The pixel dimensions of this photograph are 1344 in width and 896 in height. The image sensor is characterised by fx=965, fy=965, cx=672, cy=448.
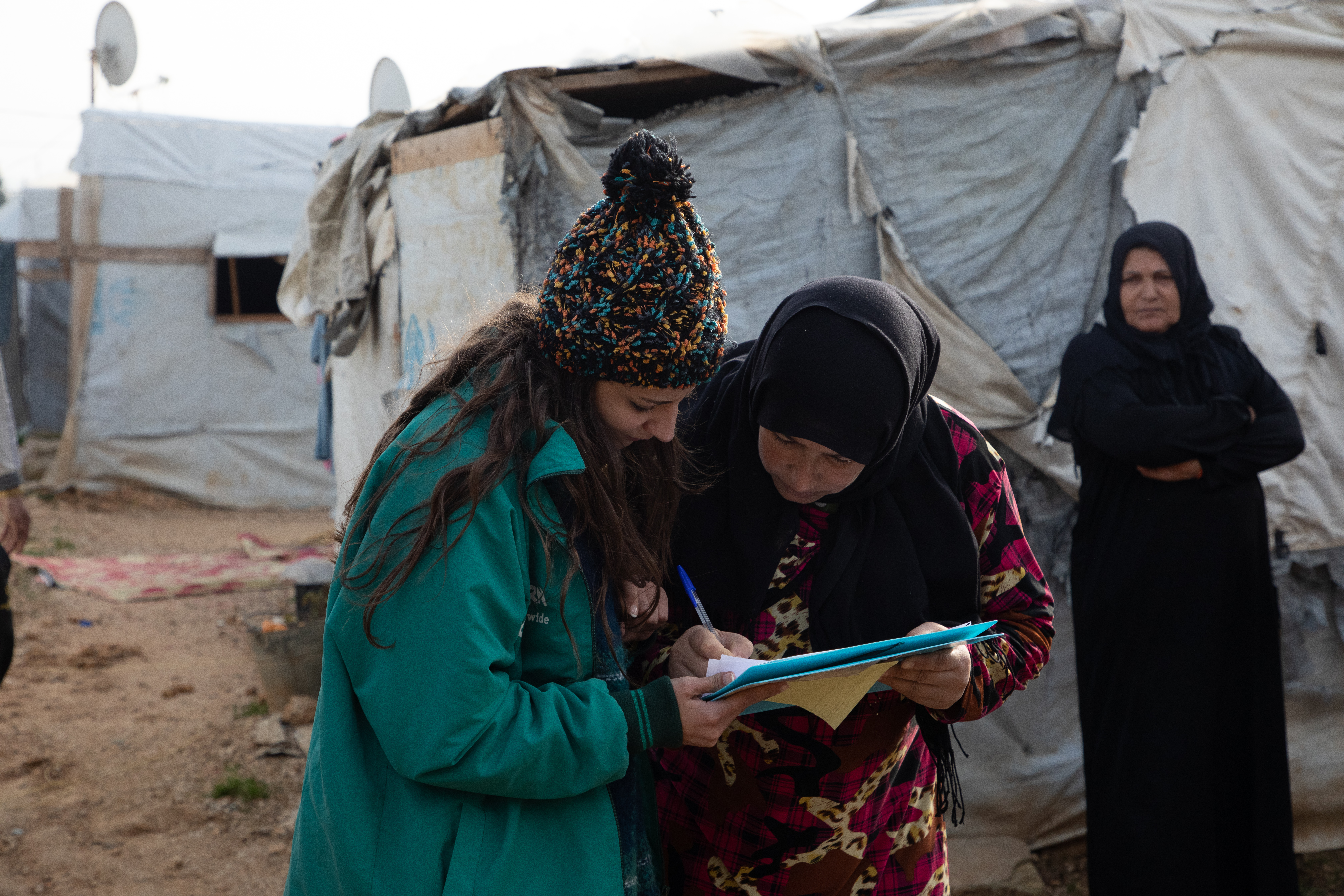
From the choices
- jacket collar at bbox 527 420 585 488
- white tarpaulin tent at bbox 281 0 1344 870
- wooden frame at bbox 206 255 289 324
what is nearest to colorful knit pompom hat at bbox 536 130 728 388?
jacket collar at bbox 527 420 585 488

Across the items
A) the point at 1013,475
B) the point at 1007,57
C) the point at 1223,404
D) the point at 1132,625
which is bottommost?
the point at 1132,625

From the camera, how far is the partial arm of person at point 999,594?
5.37 ft

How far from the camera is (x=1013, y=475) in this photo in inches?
149

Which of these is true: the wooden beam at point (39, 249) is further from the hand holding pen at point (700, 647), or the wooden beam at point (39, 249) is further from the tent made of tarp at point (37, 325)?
the hand holding pen at point (700, 647)

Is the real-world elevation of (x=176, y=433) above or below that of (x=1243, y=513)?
below

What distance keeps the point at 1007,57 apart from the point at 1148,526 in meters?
1.88

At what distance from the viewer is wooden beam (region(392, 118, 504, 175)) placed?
367 centimetres

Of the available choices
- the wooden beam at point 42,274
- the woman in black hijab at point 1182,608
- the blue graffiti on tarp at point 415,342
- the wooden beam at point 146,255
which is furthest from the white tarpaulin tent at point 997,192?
the wooden beam at point 42,274

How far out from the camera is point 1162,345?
304 centimetres

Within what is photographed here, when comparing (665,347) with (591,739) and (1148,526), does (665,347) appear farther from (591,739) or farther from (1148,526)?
(1148,526)

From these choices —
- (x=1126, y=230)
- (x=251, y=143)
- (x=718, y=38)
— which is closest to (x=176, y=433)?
(x=251, y=143)

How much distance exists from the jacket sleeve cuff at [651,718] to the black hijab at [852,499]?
366 millimetres

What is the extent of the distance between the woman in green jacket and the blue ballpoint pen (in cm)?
19

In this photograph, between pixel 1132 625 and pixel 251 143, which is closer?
pixel 1132 625
